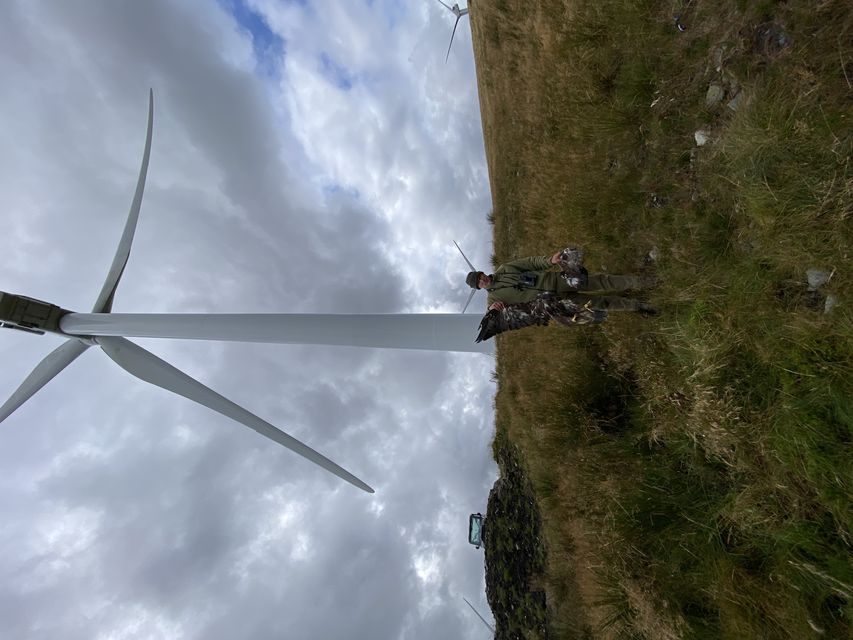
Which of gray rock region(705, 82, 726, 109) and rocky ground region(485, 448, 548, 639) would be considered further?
rocky ground region(485, 448, 548, 639)

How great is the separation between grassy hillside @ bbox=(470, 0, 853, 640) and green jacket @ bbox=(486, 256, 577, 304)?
3.95 feet

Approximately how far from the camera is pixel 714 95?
509 centimetres

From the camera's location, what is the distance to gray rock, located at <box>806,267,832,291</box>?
3.74 m

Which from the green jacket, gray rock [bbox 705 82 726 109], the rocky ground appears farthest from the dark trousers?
the rocky ground

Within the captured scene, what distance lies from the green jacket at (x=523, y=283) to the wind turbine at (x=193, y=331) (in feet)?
2.03

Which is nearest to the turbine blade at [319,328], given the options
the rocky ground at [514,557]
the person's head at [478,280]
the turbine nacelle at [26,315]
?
the person's head at [478,280]

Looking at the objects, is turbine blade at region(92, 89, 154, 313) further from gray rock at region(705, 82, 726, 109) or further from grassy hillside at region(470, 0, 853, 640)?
gray rock at region(705, 82, 726, 109)

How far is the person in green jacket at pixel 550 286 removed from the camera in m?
6.09

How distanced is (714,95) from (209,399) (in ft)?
25.9

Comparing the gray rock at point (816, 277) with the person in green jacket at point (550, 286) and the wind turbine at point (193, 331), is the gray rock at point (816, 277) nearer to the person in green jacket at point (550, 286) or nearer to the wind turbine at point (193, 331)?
the person in green jacket at point (550, 286)

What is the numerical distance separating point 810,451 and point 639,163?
4.38 m

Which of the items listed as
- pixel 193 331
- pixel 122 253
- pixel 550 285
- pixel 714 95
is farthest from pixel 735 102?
pixel 122 253

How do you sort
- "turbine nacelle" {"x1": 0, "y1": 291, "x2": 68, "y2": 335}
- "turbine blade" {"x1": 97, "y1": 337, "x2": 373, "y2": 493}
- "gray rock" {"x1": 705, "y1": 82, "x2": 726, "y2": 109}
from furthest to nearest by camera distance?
1. "turbine nacelle" {"x1": 0, "y1": 291, "x2": 68, "y2": 335}
2. "turbine blade" {"x1": 97, "y1": 337, "x2": 373, "y2": 493}
3. "gray rock" {"x1": 705, "y1": 82, "x2": 726, "y2": 109}

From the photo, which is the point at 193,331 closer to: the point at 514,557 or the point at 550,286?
the point at 550,286
